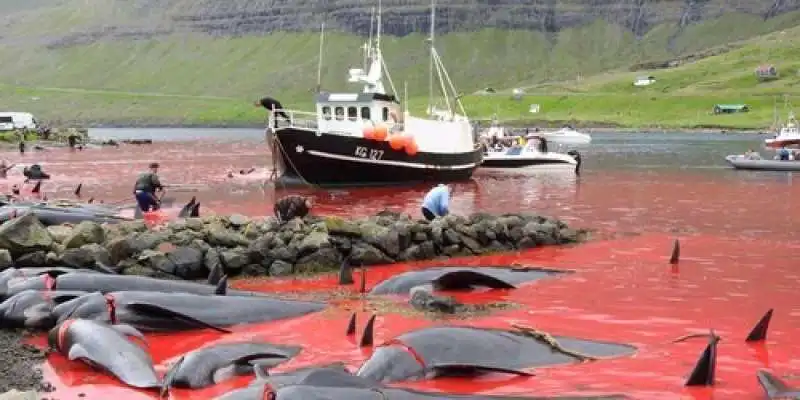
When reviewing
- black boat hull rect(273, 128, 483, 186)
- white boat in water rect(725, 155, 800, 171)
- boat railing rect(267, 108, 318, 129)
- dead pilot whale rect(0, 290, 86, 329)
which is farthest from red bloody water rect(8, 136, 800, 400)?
white boat in water rect(725, 155, 800, 171)

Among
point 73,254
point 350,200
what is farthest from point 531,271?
point 350,200

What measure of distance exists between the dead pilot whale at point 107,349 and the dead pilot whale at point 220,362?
29 cm

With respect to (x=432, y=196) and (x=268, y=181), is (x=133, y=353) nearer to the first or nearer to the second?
(x=432, y=196)

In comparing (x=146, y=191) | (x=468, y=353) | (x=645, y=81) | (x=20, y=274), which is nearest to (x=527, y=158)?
(x=146, y=191)

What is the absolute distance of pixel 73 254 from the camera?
18125 mm

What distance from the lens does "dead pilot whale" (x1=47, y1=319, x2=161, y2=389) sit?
11062 mm

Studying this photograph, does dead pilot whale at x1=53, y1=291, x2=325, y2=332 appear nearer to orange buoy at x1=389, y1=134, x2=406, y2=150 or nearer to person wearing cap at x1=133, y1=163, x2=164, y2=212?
person wearing cap at x1=133, y1=163, x2=164, y2=212

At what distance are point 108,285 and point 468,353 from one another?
21.7ft

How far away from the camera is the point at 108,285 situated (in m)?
15.2

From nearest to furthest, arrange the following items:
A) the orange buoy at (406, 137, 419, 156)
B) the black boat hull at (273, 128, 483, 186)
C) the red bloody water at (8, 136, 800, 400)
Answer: the red bloody water at (8, 136, 800, 400) → the black boat hull at (273, 128, 483, 186) → the orange buoy at (406, 137, 419, 156)

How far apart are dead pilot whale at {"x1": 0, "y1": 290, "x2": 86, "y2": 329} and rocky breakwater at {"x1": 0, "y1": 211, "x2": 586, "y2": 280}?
10.3 feet

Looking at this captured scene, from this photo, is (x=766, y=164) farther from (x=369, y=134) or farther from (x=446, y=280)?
(x=446, y=280)

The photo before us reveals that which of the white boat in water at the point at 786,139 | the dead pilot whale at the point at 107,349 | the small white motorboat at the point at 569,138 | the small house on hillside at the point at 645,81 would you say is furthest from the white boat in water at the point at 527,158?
the small house on hillside at the point at 645,81

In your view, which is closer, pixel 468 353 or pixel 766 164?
pixel 468 353
